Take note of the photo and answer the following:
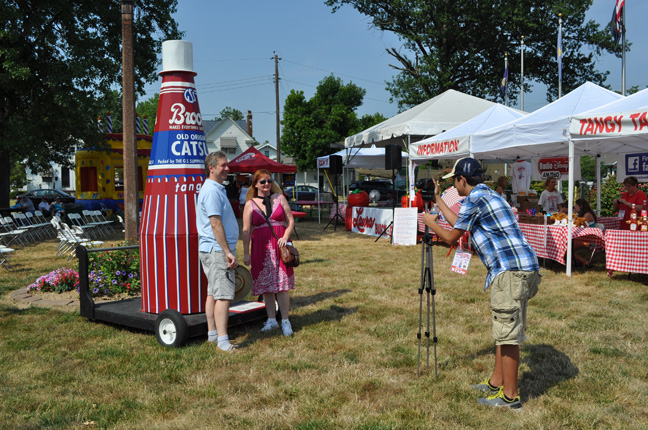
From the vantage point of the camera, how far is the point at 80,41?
15328 millimetres

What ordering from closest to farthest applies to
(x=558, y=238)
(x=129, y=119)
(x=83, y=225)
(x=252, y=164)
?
(x=129, y=119), (x=558, y=238), (x=83, y=225), (x=252, y=164)

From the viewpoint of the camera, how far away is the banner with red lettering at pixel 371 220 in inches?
584

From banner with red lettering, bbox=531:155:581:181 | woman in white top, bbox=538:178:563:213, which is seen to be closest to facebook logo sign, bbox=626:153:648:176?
woman in white top, bbox=538:178:563:213

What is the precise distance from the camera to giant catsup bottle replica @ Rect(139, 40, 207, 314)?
18.1 feet

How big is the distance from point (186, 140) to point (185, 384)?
2604mm

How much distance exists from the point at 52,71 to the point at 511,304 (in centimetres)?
1557

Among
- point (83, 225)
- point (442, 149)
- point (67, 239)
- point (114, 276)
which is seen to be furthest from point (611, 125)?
point (83, 225)

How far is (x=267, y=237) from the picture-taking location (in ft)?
18.1

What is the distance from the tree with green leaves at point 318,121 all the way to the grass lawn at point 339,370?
1644 inches

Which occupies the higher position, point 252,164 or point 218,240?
point 252,164

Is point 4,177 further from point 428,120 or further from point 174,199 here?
point 174,199

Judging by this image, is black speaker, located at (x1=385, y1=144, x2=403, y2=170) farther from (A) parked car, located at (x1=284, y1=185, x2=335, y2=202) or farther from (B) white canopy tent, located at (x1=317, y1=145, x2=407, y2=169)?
(A) parked car, located at (x1=284, y1=185, x2=335, y2=202)

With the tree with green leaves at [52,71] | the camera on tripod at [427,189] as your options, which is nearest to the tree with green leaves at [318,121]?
the tree with green leaves at [52,71]

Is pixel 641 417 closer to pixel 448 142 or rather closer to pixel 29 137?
pixel 448 142
